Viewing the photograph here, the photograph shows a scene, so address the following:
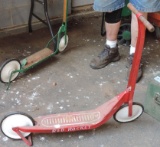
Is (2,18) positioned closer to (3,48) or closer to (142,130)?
(3,48)

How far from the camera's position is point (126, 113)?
1526 mm

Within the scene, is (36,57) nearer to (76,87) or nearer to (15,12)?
(76,87)

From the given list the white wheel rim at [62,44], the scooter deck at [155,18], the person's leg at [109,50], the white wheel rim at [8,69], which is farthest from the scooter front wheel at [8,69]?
the scooter deck at [155,18]

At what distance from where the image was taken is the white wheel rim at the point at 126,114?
1512 mm

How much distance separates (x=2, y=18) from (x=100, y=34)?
0.74m

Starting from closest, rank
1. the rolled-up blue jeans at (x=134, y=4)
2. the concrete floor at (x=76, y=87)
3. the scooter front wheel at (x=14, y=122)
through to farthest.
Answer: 1. the scooter front wheel at (x=14, y=122)
2. the concrete floor at (x=76, y=87)
3. the rolled-up blue jeans at (x=134, y=4)

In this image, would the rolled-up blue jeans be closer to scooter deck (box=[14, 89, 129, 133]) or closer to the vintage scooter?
the vintage scooter

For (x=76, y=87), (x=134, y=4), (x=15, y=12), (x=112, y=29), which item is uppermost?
(x=134, y=4)

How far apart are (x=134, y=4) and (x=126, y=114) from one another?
622 millimetres

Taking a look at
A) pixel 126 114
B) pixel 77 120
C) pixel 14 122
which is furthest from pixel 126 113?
pixel 14 122

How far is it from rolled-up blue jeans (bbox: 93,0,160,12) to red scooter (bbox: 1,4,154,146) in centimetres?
46

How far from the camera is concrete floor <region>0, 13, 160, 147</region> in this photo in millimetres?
1496

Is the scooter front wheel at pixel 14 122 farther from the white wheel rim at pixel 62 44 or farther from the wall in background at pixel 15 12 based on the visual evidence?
the wall in background at pixel 15 12

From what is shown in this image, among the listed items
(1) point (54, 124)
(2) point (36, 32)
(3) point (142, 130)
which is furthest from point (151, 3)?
(2) point (36, 32)
